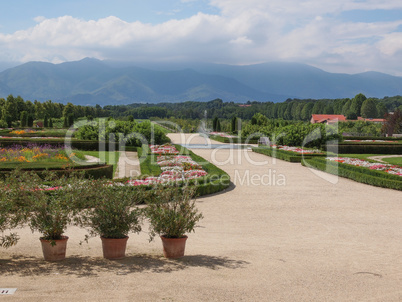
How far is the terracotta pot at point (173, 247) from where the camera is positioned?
5.75 meters

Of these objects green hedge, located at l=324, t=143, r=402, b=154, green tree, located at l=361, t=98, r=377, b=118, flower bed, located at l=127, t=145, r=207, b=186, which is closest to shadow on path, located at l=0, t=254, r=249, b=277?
flower bed, located at l=127, t=145, r=207, b=186

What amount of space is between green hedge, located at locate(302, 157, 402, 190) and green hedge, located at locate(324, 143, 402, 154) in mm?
7993

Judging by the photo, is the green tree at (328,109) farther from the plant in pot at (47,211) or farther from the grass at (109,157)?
the plant in pot at (47,211)

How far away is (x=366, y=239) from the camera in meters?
7.51

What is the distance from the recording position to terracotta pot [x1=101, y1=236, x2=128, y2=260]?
5.59 metres

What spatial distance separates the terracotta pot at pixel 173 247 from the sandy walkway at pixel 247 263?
0.41 ft

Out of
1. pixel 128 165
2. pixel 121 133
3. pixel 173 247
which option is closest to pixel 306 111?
pixel 121 133

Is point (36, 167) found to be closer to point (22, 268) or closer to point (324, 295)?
point (22, 268)

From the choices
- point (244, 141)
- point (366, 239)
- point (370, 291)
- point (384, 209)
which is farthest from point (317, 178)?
point (244, 141)

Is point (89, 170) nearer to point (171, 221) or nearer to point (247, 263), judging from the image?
point (171, 221)

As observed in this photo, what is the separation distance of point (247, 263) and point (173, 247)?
1.02m

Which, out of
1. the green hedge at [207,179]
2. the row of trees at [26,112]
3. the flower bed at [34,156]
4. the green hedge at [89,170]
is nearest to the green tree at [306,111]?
the row of trees at [26,112]

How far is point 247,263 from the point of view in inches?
225

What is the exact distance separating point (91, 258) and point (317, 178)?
431 inches
